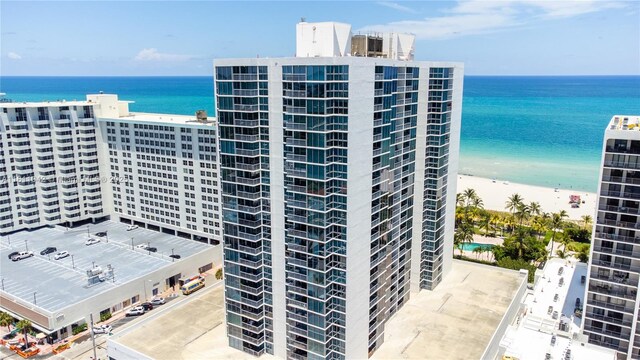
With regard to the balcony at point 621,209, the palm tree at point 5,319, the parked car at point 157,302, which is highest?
the balcony at point 621,209

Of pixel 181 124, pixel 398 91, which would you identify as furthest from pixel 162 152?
pixel 398 91

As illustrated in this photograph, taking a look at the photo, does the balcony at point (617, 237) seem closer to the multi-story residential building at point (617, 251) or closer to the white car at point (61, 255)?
the multi-story residential building at point (617, 251)

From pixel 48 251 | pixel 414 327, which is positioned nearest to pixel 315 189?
pixel 414 327

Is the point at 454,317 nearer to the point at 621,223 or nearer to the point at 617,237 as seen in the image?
the point at 617,237

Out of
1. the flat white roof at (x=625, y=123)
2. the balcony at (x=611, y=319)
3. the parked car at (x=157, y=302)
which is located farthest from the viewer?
the parked car at (x=157, y=302)

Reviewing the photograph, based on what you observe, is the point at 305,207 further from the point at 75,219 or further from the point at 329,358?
the point at 75,219

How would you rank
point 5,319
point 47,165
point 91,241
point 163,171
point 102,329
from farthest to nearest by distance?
point 47,165 < point 163,171 < point 91,241 < point 102,329 < point 5,319

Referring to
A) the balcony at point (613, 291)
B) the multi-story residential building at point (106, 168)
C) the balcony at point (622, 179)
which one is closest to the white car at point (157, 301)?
the multi-story residential building at point (106, 168)
